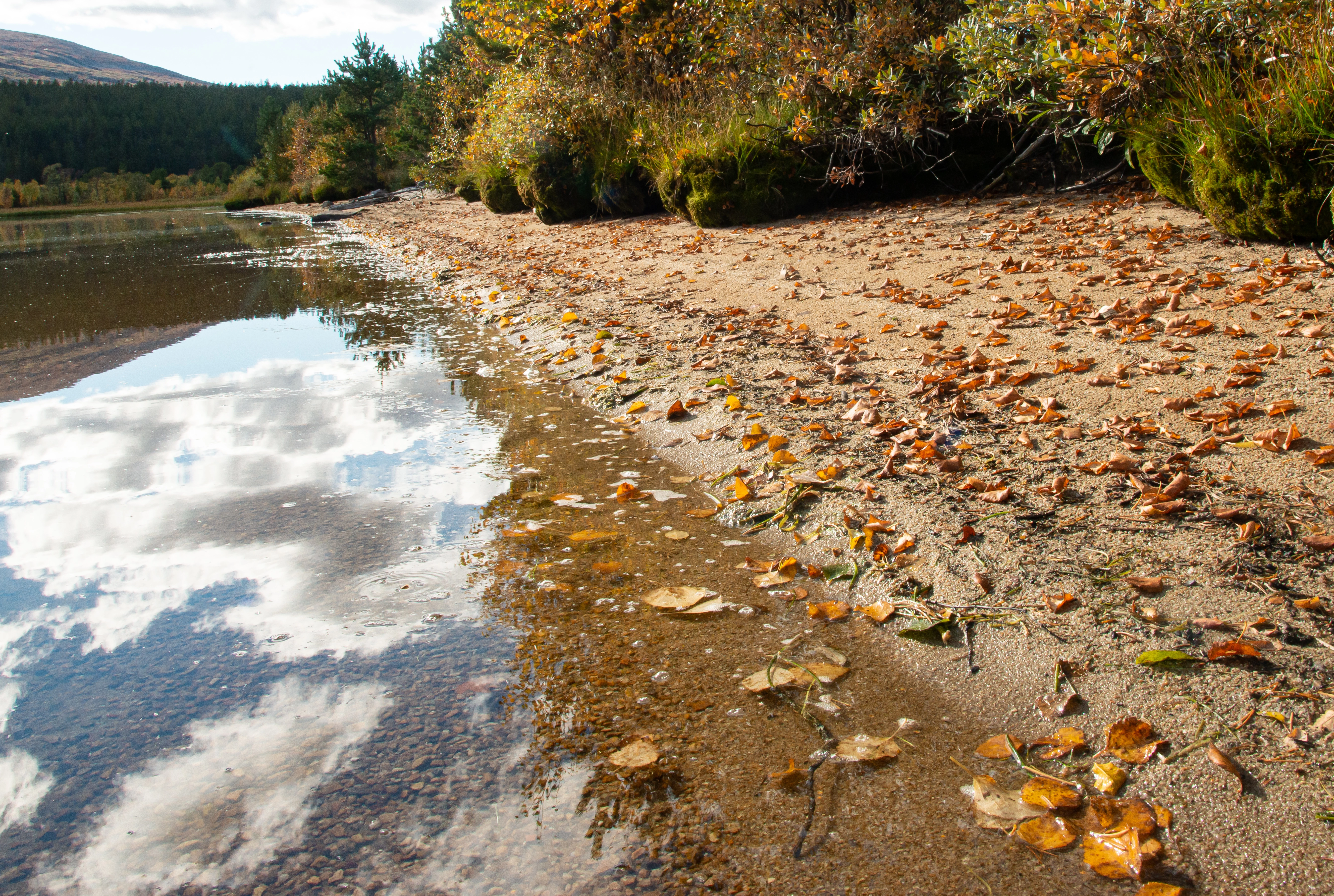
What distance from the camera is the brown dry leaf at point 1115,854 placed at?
1419 millimetres

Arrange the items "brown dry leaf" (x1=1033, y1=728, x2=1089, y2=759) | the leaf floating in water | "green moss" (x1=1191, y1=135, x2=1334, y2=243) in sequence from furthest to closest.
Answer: "green moss" (x1=1191, y1=135, x2=1334, y2=243)
the leaf floating in water
"brown dry leaf" (x1=1033, y1=728, x2=1089, y2=759)

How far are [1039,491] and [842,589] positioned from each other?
2.67ft

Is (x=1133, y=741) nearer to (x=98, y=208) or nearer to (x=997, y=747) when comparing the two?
(x=997, y=747)

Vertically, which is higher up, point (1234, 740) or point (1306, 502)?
point (1306, 502)

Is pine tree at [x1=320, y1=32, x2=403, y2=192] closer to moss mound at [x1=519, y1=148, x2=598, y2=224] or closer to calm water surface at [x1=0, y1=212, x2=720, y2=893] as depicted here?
moss mound at [x1=519, y1=148, x2=598, y2=224]

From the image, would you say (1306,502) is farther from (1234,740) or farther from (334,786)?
(334,786)

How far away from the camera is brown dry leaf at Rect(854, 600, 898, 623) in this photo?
2.29 meters

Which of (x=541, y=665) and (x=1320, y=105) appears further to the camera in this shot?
(x=1320, y=105)

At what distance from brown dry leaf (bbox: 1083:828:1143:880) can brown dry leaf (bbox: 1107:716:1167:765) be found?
21 centimetres

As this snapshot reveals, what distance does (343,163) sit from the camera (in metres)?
34.2

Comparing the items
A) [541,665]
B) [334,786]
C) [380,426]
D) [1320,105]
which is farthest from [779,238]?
[334,786]

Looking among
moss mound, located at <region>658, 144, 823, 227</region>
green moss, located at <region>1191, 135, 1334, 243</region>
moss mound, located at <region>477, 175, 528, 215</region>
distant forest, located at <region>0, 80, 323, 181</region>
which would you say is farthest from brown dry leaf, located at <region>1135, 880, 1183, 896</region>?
distant forest, located at <region>0, 80, 323, 181</region>

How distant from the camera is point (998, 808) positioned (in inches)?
62.4

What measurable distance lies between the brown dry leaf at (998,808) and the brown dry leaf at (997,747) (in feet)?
0.31
